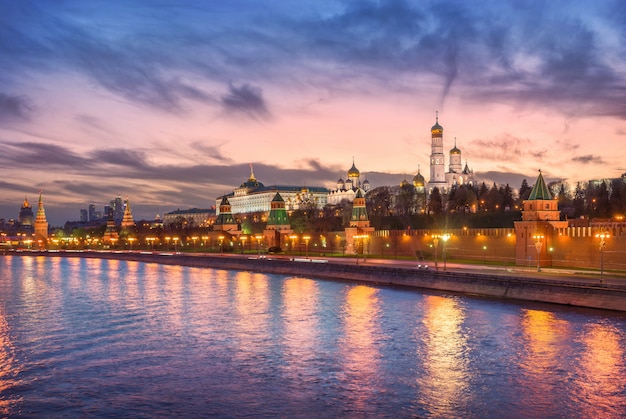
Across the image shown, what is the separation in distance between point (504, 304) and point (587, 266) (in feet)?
35.4

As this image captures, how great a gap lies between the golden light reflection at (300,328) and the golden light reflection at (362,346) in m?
1.19

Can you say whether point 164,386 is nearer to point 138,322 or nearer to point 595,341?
point 138,322

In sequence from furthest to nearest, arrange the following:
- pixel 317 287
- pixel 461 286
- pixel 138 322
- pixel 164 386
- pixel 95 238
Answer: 1. pixel 95 238
2. pixel 317 287
3. pixel 461 286
4. pixel 138 322
5. pixel 164 386

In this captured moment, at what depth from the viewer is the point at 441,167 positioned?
152 meters

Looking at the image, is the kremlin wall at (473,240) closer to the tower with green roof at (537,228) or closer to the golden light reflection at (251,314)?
the tower with green roof at (537,228)

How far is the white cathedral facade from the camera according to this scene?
497 feet

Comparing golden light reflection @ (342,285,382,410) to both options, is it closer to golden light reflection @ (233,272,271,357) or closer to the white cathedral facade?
golden light reflection @ (233,272,271,357)

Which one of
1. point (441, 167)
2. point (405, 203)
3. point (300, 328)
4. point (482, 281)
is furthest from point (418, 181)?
point (300, 328)

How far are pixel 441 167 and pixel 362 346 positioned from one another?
135242mm

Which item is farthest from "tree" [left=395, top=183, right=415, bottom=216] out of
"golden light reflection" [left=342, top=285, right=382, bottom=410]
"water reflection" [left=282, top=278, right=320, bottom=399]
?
"golden light reflection" [left=342, top=285, right=382, bottom=410]

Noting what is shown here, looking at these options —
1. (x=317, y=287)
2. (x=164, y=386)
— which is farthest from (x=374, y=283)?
(x=164, y=386)

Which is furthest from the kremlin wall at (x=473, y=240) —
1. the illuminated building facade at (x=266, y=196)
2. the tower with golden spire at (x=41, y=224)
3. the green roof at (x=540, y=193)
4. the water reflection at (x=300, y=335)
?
the illuminated building facade at (x=266, y=196)

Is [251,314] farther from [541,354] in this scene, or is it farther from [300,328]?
[541,354]

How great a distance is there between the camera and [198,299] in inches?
1374
